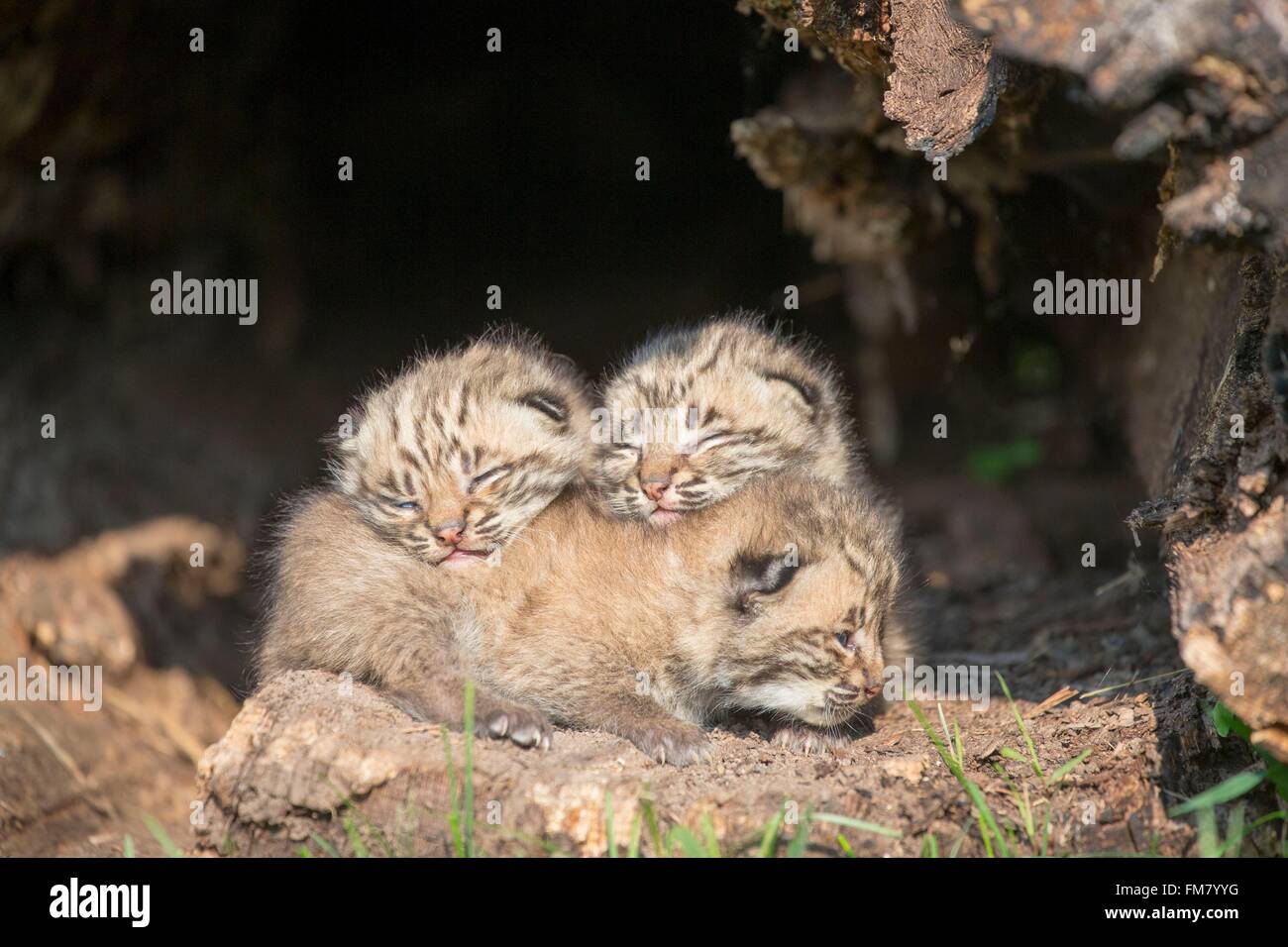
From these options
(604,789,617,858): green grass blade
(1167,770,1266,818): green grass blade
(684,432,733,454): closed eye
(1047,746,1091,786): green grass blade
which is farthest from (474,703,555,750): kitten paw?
(1167,770,1266,818): green grass blade

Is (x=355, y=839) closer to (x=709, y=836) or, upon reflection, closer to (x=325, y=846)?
(x=325, y=846)

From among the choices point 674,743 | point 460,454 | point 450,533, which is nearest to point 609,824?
point 674,743

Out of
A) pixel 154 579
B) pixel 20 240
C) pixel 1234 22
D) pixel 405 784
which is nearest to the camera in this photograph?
pixel 1234 22

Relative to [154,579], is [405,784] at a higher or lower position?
lower

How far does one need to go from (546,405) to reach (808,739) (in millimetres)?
1570

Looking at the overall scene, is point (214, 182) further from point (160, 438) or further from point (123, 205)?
point (160, 438)

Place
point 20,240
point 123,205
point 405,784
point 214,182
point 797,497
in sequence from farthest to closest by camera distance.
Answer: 1. point 214,182
2. point 123,205
3. point 20,240
4. point 797,497
5. point 405,784

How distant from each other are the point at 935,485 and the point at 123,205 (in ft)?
18.5

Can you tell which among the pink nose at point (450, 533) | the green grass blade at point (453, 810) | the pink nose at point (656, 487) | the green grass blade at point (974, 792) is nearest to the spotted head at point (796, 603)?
the pink nose at point (656, 487)

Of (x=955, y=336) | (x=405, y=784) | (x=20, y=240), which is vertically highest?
(x=20, y=240)

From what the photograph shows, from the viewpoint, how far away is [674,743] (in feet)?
13.2

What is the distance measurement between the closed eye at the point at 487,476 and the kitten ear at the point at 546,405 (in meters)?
0.29
